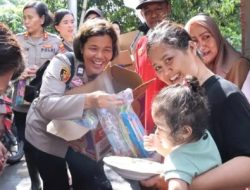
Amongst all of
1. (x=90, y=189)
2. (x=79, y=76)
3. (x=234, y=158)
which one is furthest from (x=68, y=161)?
(x=234, y=158)

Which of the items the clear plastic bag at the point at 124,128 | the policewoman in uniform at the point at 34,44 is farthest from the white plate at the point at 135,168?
the policewoman in uniform at the point at 34,44

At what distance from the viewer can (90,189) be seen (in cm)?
295

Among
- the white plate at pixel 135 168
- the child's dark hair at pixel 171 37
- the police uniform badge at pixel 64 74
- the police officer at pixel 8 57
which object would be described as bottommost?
the white plate at pixel 135 168

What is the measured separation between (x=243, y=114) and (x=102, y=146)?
114cm

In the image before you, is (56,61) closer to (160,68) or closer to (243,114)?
(160,68)

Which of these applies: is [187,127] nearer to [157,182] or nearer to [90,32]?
[157,182]

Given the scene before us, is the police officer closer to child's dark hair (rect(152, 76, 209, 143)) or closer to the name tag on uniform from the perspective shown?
the name tag on uniform

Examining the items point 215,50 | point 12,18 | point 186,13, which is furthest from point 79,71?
point 12,18

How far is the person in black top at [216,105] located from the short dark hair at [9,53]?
2.00 ft

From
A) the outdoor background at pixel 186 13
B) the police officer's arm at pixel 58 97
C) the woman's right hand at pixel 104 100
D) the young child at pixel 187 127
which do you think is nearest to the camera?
the young child at pixel 187 127

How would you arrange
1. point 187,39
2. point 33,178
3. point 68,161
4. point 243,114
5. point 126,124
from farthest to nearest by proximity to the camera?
point 33,178, point 68,161, point 126,124, point 187,39, point 243,114

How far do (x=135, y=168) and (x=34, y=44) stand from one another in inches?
121

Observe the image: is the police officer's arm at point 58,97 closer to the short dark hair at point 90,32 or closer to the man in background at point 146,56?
the short dark hair at point 90,32

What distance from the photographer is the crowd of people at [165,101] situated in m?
1.63
